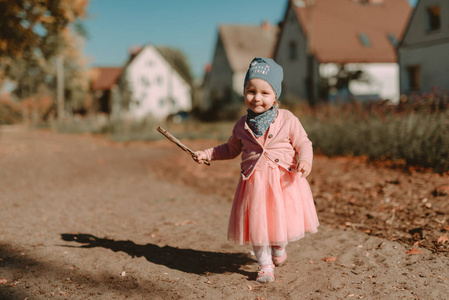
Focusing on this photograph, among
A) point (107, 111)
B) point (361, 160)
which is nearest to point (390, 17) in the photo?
point (361, 160)

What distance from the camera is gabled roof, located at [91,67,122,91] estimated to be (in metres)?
53.9

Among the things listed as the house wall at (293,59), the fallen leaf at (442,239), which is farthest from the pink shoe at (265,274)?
the house wall at (293,59)

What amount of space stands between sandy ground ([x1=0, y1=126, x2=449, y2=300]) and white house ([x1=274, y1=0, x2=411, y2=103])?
2011cm

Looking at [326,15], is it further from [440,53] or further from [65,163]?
[65,163]

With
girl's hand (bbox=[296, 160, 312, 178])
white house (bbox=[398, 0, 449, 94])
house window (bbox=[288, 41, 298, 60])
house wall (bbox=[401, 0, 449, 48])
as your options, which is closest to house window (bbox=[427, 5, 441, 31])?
white house (bbox=[398, 0, 449, 94])

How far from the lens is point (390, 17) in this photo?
30.7m

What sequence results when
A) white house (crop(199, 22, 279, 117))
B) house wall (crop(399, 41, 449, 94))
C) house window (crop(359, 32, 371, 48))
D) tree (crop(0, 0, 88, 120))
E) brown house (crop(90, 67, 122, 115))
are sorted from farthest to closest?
brown house (crop(90, 67, 122, 115))
white house (crop(199, 22, 279, 117))
house window (crop(359, 32, 371, 48))
house wall (crop(399, 41, 449, 94))
tree (crop(0, 0, 88, 120))

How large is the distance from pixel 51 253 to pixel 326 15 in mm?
28699

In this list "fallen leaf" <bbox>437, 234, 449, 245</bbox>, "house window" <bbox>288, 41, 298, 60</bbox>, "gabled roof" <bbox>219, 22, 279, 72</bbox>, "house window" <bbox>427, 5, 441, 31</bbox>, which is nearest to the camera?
"fallen leaf" <bbox>437, 234, 449, 245</bbox>

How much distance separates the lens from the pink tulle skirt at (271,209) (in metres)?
2.93

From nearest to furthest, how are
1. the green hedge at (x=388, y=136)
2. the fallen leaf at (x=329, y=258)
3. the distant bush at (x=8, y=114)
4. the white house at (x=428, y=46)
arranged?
the fallen leaf at (x=329, y=258) → the green hedge at (x=388, y=136) → the white house at (x=428, y=46) → the distant bush at (x=8, y=114)

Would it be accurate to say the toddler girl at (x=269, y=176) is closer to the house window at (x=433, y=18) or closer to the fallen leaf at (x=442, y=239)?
the fallen leaf at (x=442, y=239)

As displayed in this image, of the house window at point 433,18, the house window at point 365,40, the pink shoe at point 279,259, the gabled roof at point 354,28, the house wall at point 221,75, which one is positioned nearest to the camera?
the pink shoe at point 279,259

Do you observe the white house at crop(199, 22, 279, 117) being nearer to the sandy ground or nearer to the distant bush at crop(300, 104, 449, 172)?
the distant bush at crop(300, 104, 449, 172)
